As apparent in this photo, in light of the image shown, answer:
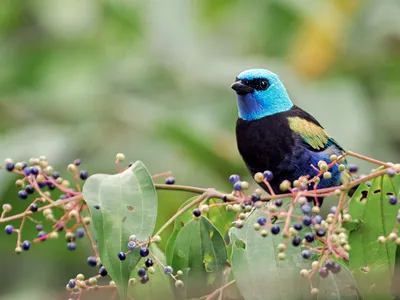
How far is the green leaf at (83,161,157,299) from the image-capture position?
2467 millimetres

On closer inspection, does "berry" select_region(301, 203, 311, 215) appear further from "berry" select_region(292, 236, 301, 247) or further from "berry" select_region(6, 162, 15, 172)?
"berry" select_region(6, 162, 15, 172)

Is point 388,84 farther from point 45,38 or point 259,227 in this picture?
point 259,227

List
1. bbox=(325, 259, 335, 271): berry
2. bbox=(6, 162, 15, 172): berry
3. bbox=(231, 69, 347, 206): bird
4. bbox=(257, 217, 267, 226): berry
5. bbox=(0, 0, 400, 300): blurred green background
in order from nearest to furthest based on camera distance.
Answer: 1. bbox=(325, 259, 335, 271): berry
2. bbox=(257, 217, 267, 226): berry
3. bbox=(6, 162, 15, 172): berry
4. bbox=(231, 69, 347, 206): bird
5. bbox=(0, 0, 400, 300): blurred green background

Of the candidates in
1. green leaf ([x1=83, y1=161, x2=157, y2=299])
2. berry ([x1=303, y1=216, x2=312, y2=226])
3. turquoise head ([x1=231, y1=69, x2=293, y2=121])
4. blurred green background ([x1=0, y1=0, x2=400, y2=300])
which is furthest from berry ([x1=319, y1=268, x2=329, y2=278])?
blurred green background ([x1=0, y1=0, x2=400, y2=300])

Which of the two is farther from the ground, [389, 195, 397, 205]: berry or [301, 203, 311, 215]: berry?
[389, 195, 397, 205]: berry

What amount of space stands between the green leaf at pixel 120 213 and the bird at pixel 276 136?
2.65 feet

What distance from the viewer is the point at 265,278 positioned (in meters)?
2.48

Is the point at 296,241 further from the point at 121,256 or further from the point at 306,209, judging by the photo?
the point at 121,256

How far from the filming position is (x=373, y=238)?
2531mm

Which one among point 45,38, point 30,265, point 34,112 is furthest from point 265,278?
point 45,38

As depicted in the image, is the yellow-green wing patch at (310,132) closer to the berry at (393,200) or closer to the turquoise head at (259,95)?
the turquoise head at (259,95)

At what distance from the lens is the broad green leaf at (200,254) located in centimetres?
263

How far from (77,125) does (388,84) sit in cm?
226

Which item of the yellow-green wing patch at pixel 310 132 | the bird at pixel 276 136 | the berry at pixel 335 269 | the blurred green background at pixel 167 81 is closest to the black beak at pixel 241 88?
the bird at pixel 276 136
